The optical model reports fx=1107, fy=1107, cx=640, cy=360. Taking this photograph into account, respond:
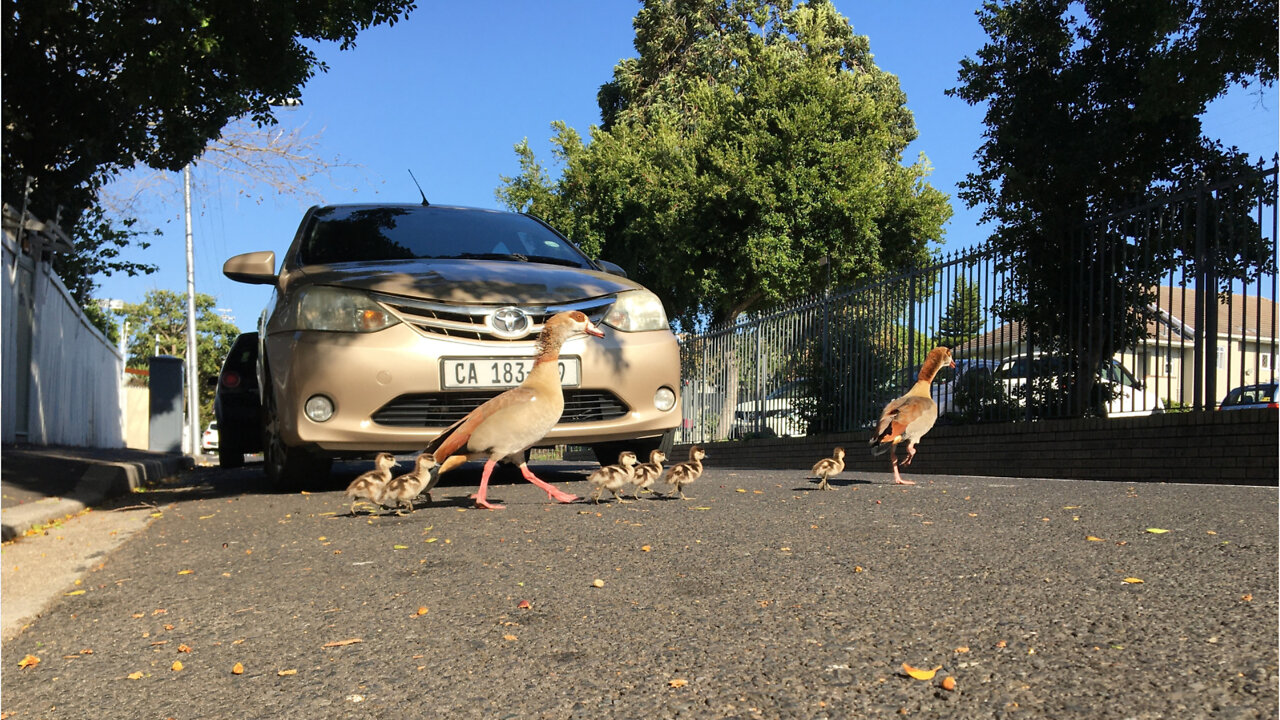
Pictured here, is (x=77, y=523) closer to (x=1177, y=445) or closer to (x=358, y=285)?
(x=358, y=285)

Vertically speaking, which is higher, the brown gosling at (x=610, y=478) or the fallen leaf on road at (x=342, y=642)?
the brown gosling at (x=610, y=478)

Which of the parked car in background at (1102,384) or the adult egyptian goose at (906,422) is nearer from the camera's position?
the adult egyptian goose at (906,422)

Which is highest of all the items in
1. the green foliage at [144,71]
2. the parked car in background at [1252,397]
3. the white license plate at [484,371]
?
the green foliage at [144,71]

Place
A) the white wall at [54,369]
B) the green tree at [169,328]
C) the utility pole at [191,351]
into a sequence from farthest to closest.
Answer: the green tree at [169,328] → the utility pole at [191,351] → the white wall at [54,369]

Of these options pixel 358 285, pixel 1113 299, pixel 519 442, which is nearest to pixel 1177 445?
pixel 1113 299

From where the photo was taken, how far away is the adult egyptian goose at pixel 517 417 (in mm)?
5410

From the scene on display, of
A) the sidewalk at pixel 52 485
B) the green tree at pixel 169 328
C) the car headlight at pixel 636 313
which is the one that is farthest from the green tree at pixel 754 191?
the green tree at pixel 169 328

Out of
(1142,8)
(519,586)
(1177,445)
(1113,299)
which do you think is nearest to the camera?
(519,586)

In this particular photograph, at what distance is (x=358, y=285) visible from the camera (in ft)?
20.9

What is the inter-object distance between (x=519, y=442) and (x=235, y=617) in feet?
7.03

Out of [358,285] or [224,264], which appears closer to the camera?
[358,285]

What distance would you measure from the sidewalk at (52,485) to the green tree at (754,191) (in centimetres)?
1871

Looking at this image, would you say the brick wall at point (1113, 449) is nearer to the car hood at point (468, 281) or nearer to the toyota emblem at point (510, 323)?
the car hood at point (468, 281)

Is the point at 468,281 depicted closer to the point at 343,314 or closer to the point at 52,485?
the point at 343,314
